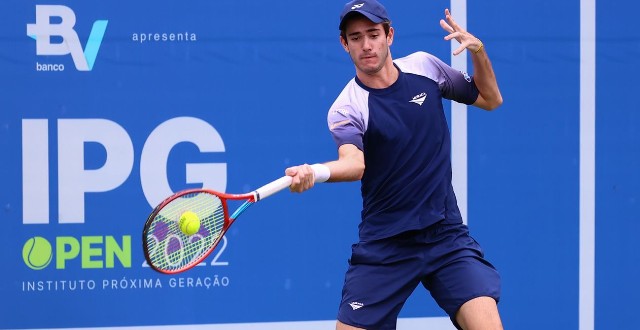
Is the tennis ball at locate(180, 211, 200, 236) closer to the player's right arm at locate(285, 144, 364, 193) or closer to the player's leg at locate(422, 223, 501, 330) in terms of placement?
the player's right arm at locate(285, 144, 364, 193)

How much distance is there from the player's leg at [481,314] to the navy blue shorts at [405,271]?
0.27ft

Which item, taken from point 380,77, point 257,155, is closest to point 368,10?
point 380,77

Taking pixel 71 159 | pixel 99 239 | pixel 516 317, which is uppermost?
pixel 71 159

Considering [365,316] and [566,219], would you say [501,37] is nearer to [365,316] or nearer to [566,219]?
[566,219]

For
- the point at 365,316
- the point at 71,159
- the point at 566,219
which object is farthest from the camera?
the point at 566,219

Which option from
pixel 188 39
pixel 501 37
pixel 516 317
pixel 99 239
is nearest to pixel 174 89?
pixel 188 39

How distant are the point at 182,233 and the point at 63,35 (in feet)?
4.95

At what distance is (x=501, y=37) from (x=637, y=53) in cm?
63

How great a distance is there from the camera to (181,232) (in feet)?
13.3

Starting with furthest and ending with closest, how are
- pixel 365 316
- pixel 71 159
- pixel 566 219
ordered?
pixel 566 219
pixel 71 159
pixel 365 316

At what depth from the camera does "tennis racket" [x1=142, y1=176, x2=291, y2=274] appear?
3848 mm

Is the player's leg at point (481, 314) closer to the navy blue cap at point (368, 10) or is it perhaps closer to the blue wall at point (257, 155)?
the navy blue cap at point (368, 10)

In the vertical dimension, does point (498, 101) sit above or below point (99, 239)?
above

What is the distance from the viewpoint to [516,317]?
18.3ft
